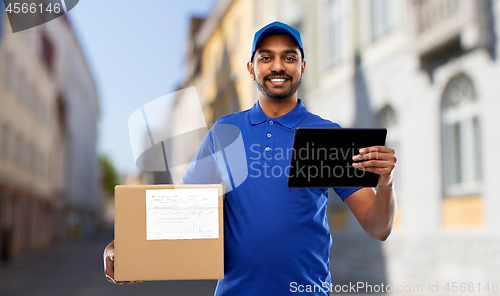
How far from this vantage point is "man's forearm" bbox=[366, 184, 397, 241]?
1901 mm

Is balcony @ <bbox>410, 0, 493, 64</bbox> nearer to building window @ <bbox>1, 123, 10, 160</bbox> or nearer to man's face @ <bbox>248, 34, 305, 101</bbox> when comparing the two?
man's face @ <bbox>248, 34, 305, 101</bbox>

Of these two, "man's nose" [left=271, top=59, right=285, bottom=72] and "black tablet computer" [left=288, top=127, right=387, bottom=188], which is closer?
"black tablet computer" [left=288, top=127, right=387, bottom=188]

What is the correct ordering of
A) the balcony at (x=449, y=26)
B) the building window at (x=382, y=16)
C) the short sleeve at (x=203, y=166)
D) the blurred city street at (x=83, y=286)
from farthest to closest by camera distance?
the building window at (x=382, y=16) → the blurred city street at (x=83, y=286) → the balcony at (x=449, y=26) → the short sleeve at (x=203, y=166)

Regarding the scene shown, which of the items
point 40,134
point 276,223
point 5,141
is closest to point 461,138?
point 276,223

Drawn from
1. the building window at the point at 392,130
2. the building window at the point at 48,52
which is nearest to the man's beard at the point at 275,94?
the building window at the point at 392,130

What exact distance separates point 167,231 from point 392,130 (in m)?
10.2

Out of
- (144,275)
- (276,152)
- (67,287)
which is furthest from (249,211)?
(67,287)

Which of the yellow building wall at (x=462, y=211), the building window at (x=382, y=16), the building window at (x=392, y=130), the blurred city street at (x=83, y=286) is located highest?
the building window at (x=382, y=16)

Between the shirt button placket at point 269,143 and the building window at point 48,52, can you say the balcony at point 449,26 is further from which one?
the building window at point 48,52

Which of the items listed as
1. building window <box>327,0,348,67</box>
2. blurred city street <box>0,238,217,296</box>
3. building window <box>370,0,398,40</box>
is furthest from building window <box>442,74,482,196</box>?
blurred city street <box>0,238,217,296</box>

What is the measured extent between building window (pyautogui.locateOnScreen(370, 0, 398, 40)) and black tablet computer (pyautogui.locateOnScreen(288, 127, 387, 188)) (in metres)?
10.1

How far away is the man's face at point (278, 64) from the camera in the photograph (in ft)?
6.64

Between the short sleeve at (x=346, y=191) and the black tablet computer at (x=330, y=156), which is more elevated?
the black tablet computer at (x=330, y=156)

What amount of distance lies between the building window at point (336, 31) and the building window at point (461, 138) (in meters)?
3.94
